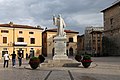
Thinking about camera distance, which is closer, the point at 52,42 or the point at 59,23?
the point at 59,23

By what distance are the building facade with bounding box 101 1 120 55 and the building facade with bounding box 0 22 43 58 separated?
1590cm

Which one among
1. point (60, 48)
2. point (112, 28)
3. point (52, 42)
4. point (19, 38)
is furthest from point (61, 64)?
point (52, 42)

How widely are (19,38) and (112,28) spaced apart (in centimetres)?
2104

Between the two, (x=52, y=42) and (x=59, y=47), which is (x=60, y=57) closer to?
(x=59, y=47)

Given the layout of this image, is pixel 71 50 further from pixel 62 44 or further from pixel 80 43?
pixel 62 44

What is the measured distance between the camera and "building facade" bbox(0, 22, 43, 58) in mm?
56250

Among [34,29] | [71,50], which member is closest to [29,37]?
[34,29]

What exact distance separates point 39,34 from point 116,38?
18.0 metres

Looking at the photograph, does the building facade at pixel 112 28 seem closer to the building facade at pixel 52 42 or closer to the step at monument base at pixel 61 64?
the building facade at pixel 52 42

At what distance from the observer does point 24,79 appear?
1177 cm

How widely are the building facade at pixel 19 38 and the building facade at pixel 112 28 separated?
52.2 feet

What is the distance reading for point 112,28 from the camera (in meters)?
56.4

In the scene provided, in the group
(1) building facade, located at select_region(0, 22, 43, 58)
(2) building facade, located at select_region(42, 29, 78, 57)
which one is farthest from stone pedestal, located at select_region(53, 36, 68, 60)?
(2) building facade, located at select_region(42, 29, 78, 57)

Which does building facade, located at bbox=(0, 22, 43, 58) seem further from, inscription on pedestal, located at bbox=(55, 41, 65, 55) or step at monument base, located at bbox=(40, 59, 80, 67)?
step at monument base, located at bbox=(40, 59, 80, 67)
